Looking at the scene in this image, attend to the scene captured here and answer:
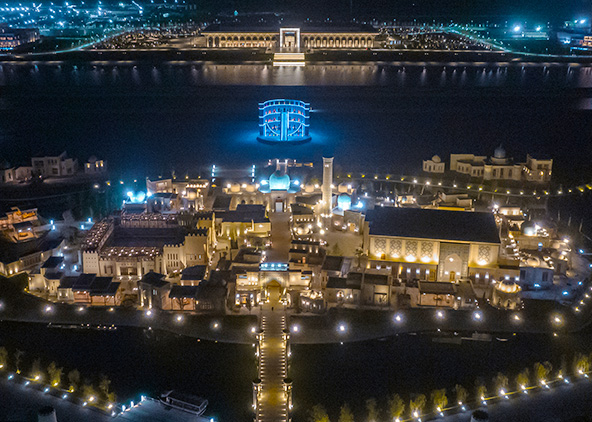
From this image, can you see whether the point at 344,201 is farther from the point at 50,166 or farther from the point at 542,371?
the point at 50,166

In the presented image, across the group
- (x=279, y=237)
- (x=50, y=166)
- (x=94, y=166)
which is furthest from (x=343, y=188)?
(x=50, y=166)

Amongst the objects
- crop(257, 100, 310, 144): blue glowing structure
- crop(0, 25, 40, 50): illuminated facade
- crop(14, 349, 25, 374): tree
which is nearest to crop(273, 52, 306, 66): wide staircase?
crop(257, 100, 310, 144): blue glowing structure

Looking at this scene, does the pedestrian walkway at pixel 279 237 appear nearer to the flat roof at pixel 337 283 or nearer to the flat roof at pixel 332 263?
the flat roof at pixel 332 263

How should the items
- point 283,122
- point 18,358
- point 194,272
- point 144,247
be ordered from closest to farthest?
1. point 18,358
2. point 194,272
3. point 144,247
4. point 283,122

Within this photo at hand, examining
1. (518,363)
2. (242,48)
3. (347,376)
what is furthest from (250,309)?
(242,48)

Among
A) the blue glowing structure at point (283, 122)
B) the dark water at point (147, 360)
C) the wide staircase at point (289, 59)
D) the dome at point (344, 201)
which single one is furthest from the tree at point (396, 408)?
the wide staircase at point (289, 59)

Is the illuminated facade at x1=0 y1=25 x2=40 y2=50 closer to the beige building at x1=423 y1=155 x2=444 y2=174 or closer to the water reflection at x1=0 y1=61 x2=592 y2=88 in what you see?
the water reflection at x1=0 y1=61 x2=592 y2=88

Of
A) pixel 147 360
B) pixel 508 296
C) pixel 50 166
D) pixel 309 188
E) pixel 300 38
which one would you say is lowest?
pixel 147 360
